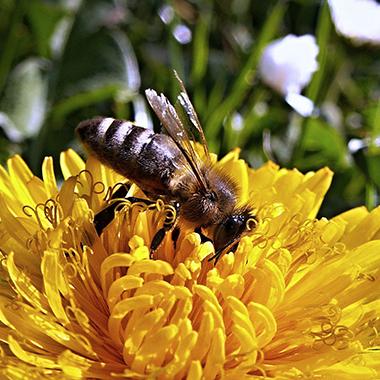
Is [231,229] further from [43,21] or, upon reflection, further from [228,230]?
[43,21]

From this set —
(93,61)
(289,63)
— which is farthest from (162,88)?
(289,63)

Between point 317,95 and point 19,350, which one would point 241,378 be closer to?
point 19,350

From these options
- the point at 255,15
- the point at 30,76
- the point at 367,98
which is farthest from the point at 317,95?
the point at 30,76

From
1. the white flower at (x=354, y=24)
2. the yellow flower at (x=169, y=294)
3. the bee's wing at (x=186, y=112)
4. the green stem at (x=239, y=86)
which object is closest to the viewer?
the yellow flower at (x=169, y=294)

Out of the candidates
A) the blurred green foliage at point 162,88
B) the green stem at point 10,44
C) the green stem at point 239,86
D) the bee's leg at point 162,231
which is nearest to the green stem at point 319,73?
the blurred green foliage at point 162,88

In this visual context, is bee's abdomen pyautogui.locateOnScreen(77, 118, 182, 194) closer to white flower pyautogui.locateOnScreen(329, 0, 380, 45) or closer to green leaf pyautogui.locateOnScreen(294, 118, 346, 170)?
green leaf pyautogui.locateOnScreen(294, 118, 346, 170)

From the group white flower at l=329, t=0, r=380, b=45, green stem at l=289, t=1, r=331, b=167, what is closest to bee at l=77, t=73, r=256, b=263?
green stem at l=289, t=1, r=331, b=167

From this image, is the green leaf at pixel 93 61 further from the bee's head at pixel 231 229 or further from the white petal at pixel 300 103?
the bee's head at pixel 231 229
